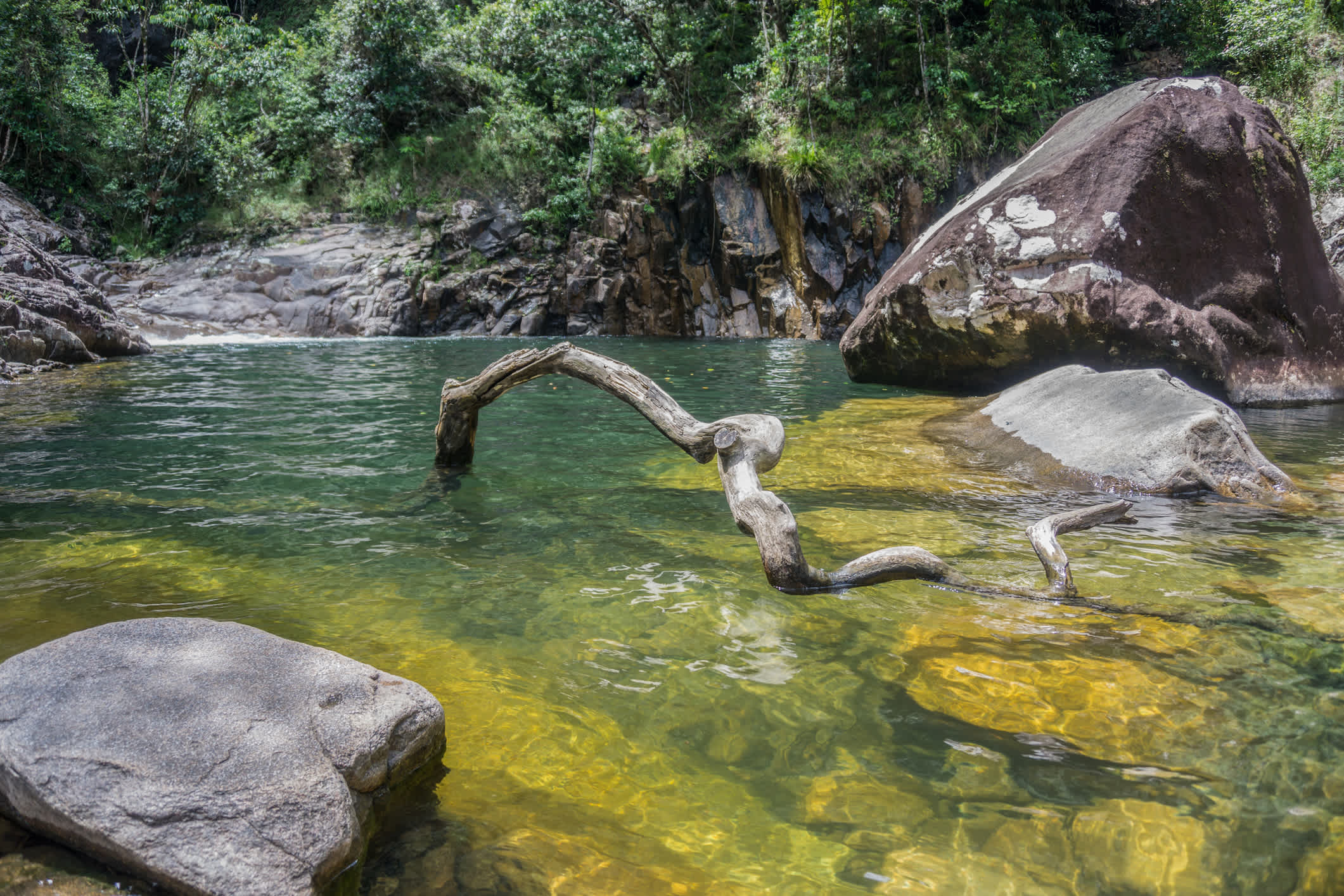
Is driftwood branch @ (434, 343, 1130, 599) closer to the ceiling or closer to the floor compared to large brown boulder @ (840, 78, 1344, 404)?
closer to the floor

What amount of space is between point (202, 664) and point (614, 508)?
269 centimetres

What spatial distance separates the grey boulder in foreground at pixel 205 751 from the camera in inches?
61.4

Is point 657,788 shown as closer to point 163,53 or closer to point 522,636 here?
point 522,636

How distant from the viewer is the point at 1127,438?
491 cm

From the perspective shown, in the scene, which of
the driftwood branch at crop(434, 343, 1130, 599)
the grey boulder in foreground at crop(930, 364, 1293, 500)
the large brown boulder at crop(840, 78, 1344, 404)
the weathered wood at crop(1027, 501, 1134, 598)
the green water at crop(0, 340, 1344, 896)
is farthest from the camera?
the large brown boulder at crop(840, 78, 1344, 404)

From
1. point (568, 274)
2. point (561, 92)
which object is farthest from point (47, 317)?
point (561, 92)

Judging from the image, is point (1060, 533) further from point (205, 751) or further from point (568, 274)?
point (568, 274)

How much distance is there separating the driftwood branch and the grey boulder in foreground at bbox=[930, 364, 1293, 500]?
1.37 m

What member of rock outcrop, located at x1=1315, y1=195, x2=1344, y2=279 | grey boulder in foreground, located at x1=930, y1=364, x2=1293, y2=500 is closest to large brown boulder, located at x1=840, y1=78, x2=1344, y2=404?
grey boulder in foreground, located at x1=930, y1=364, x2=1293, y2=500

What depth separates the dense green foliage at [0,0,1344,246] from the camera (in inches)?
678

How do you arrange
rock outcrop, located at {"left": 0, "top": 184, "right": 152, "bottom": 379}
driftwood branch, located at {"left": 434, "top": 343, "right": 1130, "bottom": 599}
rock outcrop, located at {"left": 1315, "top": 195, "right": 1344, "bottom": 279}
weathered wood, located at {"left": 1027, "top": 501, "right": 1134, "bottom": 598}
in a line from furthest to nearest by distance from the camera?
rock outcrop, located at {"left": 1315, "top": 195, "right": 1344, "bottom": 279} < rock outcrop, located at {"left": 0, "top": 184, "right": 152, "bottom": 379} < weathered wood, located at {"left": 1027, "top": 501, "right": 1134, "bottom": 598} < driftwood branch, located at {"left": 434, "top": 343, "right": 1130, "bottom": 599}

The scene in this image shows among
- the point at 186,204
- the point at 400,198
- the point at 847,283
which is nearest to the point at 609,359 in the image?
the point at 847,283

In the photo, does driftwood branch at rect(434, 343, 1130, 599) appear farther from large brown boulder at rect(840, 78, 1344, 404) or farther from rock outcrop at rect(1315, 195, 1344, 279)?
rock outcrop at rect(1315, 195, 1344, 279)

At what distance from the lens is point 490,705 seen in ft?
7.99
